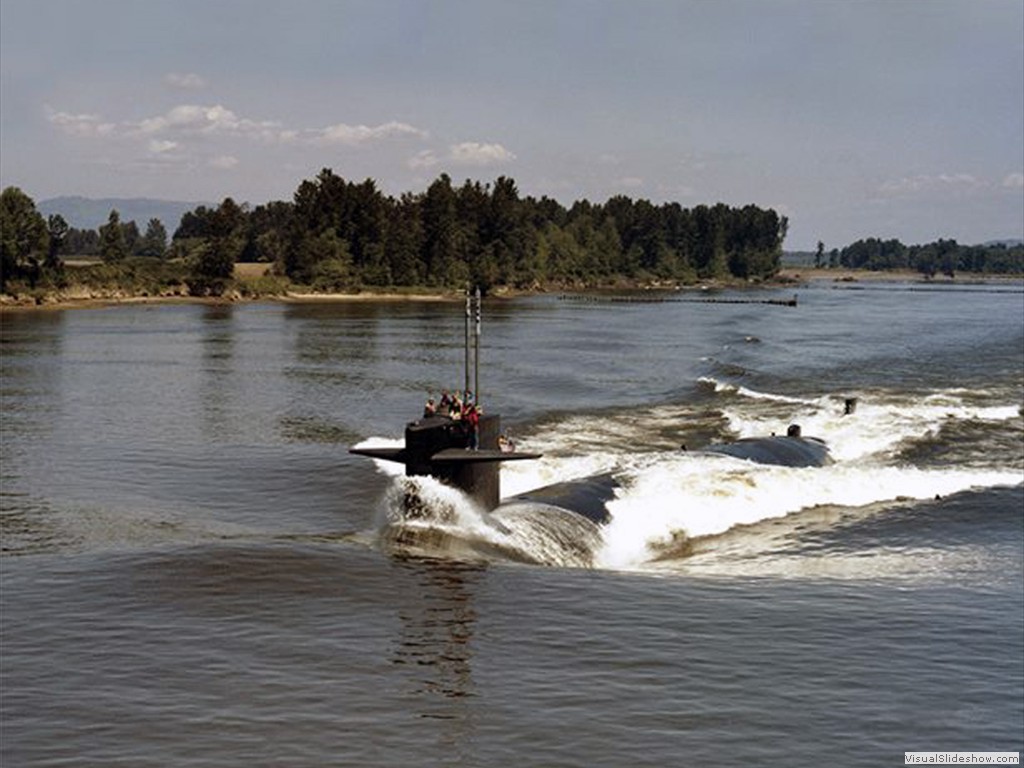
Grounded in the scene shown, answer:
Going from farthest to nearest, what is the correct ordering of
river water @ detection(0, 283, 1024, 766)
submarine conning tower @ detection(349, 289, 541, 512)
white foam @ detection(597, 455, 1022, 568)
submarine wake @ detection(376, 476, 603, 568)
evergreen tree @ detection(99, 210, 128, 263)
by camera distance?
evergreen tree @ detection(99, 210, 128, 263), white foam @ detection(597, 455, 1022, 568), submarine conning tower @ detection(349, 289, 541, 512), submarine wake @ detection(376, 476, 603, 568), river water @ detection(0, 283, 1024, 766)

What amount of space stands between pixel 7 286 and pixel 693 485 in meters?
121

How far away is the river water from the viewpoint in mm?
18234

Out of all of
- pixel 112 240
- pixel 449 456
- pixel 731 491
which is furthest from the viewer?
pixel 112 240

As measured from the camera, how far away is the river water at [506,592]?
18.2m

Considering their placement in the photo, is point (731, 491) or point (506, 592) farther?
point (731, 491)

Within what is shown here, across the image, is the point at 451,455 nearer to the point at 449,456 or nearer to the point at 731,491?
the point at 449,456

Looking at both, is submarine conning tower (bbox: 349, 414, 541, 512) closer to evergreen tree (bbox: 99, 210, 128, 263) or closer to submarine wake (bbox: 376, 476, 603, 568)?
submarine wake (bbox: 376, 476, 603, 568)

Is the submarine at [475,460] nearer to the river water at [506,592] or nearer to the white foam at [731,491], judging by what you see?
the river water at [506,592]

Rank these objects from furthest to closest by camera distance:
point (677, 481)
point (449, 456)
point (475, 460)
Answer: point (677, 481) < point (475, 460) < point (449, 456)

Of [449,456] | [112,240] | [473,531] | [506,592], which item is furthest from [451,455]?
[112,240]

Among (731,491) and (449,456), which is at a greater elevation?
(449,456)

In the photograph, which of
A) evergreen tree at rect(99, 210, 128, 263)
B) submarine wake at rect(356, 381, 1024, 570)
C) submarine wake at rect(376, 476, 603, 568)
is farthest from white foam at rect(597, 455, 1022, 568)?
evergreen tree at rect(99, 210, 128, 263)

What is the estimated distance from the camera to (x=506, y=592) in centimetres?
2528

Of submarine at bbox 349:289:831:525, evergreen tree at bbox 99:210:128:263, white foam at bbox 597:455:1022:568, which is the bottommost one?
white foam at bbox 597:455:1022:568
